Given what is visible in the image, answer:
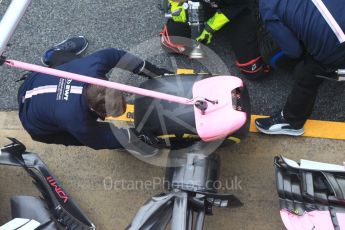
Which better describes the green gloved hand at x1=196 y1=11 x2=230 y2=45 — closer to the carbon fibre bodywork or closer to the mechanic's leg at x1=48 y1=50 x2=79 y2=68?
the mechanic's leg at x1=48 y1=50 x2=79 y2=68

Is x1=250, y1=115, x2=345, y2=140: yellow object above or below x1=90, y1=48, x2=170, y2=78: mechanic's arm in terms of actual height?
below

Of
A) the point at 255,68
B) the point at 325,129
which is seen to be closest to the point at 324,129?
the point at 325,129

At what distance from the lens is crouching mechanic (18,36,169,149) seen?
2.13 meters

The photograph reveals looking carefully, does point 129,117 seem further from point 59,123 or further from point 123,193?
point 59,123

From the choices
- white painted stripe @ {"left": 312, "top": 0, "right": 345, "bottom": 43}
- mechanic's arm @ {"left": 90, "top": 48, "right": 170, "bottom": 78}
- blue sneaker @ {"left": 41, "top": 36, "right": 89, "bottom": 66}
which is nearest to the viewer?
white painted stripe @ {"left": 312, "top": 0, "right": 345, "bottom": 43}

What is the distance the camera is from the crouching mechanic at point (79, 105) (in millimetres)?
2127

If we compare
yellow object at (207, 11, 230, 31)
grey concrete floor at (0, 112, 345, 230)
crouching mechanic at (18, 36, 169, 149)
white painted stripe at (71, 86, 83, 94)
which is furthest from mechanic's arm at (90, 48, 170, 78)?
grey concrete floor at (0, 112, 345, 230)

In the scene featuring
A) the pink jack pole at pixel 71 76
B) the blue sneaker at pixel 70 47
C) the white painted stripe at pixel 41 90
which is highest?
the blue sneaker at pixel 70 47

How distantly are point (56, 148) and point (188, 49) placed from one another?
106 cm

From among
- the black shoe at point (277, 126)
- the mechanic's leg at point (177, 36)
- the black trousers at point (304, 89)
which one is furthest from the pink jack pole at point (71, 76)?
the mechanic's leg at point (177, 36)

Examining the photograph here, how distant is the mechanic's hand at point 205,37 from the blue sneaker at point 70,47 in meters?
0.81

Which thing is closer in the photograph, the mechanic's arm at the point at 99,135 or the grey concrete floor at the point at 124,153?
the mechanic's arm at the point at 99,135

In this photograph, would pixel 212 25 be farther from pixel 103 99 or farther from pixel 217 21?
pixel 103 99

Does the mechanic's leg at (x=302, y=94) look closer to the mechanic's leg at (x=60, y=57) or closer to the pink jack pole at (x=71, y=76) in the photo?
the pink jack pole at (x=71, y=76)
